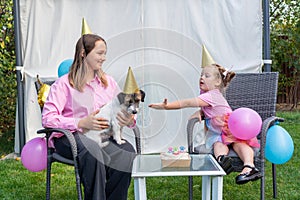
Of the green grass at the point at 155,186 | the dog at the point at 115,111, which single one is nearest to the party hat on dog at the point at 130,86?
the dog at the point at 115,111

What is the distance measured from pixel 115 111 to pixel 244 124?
0.71 metres

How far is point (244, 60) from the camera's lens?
419cm

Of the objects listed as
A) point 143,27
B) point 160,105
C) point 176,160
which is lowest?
point 176,160

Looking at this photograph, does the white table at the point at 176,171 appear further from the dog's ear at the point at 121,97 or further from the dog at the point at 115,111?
the dog's ear at the point at 121,97

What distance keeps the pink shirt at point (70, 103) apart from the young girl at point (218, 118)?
0.31 m

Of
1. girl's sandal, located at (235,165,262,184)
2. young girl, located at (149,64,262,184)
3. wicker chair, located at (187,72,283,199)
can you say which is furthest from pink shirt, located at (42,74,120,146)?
girl's sandal, located at (235,165,262,184)

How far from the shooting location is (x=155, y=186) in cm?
320

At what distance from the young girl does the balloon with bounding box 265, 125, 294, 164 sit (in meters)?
0.09

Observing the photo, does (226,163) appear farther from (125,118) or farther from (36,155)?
(36,155)

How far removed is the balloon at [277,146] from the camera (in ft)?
8.41

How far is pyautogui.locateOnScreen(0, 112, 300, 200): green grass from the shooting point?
9.77 feet

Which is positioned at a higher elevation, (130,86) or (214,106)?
(130,86)

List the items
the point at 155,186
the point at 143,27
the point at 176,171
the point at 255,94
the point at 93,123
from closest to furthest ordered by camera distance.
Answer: the point at 176,171 → the point at 93,123 → the point at 255,94 → the point at 155,186 → the point at 143,27

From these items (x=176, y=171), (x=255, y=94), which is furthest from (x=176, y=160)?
(x=255, y=94)
